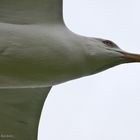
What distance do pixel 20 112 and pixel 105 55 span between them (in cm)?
171

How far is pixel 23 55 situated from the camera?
8281 millimetres

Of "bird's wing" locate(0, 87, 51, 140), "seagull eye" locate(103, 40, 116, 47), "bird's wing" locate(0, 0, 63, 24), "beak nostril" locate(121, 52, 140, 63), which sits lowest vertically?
"bird's wing" locate(0, 87, 51, 140)

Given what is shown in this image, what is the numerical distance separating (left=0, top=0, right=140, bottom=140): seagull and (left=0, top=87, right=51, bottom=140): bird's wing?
0.33 metres

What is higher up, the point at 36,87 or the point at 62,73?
the point at 62,73

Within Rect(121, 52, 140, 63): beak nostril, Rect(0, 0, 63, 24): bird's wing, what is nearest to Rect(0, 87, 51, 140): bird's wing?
Rect(0, 0, 63, 24): bird's wing

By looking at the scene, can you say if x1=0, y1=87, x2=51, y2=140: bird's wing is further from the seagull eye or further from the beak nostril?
the beak nostril

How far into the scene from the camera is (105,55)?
8.65m

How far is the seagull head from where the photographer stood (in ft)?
28.1

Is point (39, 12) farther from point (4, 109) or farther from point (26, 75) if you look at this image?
point (4, 109)

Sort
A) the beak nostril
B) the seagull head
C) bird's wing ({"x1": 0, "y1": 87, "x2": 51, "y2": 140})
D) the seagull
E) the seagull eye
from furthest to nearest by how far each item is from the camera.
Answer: bird's wing ({"x1": 0, "y1": 87, "x2": 51, "y2": 140})
the seagull eye
the beak nostril
the seagull head
the seagull

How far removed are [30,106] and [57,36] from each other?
141cm

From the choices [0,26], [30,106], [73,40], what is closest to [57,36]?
[73,40]

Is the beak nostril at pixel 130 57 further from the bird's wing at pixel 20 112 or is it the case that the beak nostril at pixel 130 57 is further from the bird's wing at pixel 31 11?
the bird's wing at pixel 20 112

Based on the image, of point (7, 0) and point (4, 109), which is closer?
point (7, 0)
